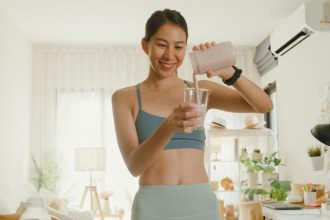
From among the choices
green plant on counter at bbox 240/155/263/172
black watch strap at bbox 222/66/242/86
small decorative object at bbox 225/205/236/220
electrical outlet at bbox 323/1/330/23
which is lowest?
small decorative object at bbox 225/205/236/220

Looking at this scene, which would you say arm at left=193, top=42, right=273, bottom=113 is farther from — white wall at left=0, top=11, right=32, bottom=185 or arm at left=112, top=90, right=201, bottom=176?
white wall at left=0, top=11, right=32, bottom=185

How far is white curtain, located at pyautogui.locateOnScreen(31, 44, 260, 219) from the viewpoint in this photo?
20.5ft

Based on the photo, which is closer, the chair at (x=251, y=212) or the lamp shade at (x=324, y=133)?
the lamp shade at (x=324, y=133)

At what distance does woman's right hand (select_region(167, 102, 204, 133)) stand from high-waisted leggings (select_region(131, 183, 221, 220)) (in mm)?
244

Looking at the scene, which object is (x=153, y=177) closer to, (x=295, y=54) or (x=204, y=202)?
(x=204, y=202)

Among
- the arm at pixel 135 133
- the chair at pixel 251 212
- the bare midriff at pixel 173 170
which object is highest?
the arm at pixel 135 133

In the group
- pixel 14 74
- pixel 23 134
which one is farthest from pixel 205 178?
pixel 23 134

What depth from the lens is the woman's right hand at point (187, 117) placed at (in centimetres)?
83

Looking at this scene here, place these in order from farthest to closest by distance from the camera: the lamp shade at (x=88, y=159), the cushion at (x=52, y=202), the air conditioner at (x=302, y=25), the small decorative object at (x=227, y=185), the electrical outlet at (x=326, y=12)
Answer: the lamp shade at (x=88, y=159) < the small decorative object at (x=227, y=185) < the cushion at (x=52, y=202) < the air conditioner at (x=302, y=25) < the electrical outlet at (x=326, y=12)

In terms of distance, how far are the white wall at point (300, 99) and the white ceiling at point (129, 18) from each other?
0.52 metres

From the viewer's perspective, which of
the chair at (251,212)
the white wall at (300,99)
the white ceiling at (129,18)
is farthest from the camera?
the white ceiling at (129,18)

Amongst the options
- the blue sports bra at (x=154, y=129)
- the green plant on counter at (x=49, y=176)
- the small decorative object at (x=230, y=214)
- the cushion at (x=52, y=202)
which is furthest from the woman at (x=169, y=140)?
the green plant on counter at (x=49, y=176)

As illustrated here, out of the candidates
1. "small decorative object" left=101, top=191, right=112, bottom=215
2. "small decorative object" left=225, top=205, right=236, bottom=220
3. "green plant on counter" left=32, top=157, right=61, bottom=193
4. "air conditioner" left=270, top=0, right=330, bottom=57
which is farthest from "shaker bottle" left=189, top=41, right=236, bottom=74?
"green plant on counter" left=32, top=157, right=61, bottom=193

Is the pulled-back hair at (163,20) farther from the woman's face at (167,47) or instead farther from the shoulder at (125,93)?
the shoulder at (125,93)
